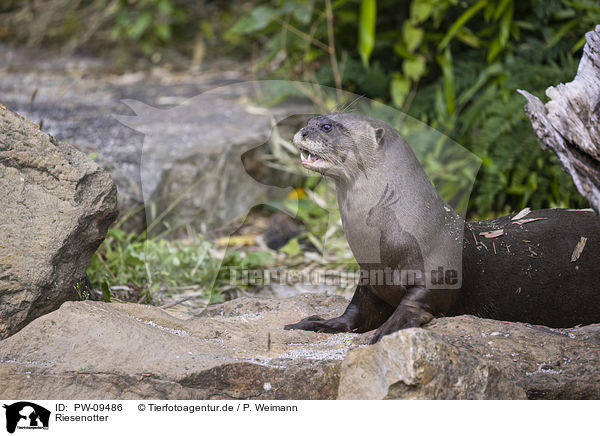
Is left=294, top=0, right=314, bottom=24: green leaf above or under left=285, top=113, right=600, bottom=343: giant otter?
above

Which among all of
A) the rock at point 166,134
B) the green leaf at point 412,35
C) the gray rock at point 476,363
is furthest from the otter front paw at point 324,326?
the green leaf at point 412,35

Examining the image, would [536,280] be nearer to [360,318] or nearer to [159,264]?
[360,318]

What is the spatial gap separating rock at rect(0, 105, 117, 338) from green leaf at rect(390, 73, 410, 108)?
354cm

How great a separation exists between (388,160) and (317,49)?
3966 mm

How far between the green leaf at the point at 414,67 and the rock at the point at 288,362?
3.73m

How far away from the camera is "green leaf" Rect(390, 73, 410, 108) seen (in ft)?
20.1

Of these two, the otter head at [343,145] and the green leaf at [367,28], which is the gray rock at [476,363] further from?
the green leaf at [367,28]

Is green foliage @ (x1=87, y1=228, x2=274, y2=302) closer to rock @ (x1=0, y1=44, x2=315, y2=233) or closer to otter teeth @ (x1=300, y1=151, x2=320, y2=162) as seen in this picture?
rock @ (x1=0, y1=44, x2=315, y2=233)

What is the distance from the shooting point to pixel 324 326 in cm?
311

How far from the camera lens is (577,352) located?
266 centimetres

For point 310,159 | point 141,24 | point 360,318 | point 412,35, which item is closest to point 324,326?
point 360,318

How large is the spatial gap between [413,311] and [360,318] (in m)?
0.42
